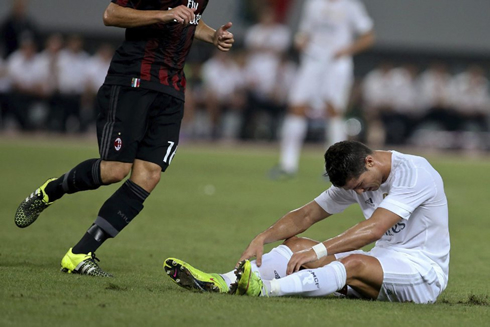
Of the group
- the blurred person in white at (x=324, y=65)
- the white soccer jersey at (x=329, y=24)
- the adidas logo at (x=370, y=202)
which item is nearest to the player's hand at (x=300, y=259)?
the adidas logo at (x=370, y=202)

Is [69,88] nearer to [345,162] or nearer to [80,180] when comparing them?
[80,180]

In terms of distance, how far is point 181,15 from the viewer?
19.0 ft

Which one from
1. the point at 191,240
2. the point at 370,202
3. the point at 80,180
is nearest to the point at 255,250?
the point at 370,202

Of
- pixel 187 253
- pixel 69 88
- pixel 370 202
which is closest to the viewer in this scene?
pixel 370 202

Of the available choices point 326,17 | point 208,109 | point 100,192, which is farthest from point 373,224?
point 208,109

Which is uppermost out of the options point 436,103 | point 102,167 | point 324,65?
point 324,65

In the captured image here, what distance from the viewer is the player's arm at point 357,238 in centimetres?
488

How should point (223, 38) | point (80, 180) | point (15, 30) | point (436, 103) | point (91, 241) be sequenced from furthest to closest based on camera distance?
1. point (436, 103)
2. point (15, 30)
3. point (223, 38)
4. point (80, 180)
5. point (91, 241)

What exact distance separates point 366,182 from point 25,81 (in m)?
19.4

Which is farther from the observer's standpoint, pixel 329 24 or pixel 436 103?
pixel 436 103

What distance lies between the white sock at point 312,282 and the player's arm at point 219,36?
2167 millimetres

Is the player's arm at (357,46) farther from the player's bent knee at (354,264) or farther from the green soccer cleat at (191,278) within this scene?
the green soccer cleat at (191,278)

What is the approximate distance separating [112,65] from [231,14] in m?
21.7

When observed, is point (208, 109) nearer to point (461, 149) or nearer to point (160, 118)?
point (461, 149)
